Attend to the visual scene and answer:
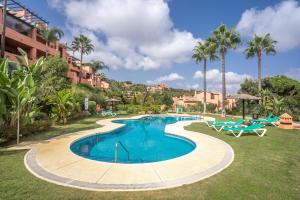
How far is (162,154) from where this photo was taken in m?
Result: 8.81

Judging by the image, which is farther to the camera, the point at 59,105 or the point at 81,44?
the point at 81,44

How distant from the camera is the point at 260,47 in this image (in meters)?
28.1

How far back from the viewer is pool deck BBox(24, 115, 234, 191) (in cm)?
473

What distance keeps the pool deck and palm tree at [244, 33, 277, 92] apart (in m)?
25.4

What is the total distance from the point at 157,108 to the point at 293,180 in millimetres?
25608

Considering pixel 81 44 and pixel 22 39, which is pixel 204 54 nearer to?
pixel 81 44

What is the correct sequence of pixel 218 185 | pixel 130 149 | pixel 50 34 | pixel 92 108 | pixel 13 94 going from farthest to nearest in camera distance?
pixel 50 34, pixel 92 108, pixel 130 149, pixel 13 94, pixel 218 185

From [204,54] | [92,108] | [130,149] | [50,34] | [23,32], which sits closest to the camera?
[130,149]

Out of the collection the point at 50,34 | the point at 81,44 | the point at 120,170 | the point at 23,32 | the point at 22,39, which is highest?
the point at 81,44

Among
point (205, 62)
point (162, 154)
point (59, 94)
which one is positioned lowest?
point (162, 154)

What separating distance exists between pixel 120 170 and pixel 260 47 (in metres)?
30.1

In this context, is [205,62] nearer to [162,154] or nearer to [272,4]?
[272,4]

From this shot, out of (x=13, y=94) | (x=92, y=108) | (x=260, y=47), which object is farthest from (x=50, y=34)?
(x=260, y=47)

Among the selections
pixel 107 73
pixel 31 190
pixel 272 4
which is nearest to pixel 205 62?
pixel 272 4
